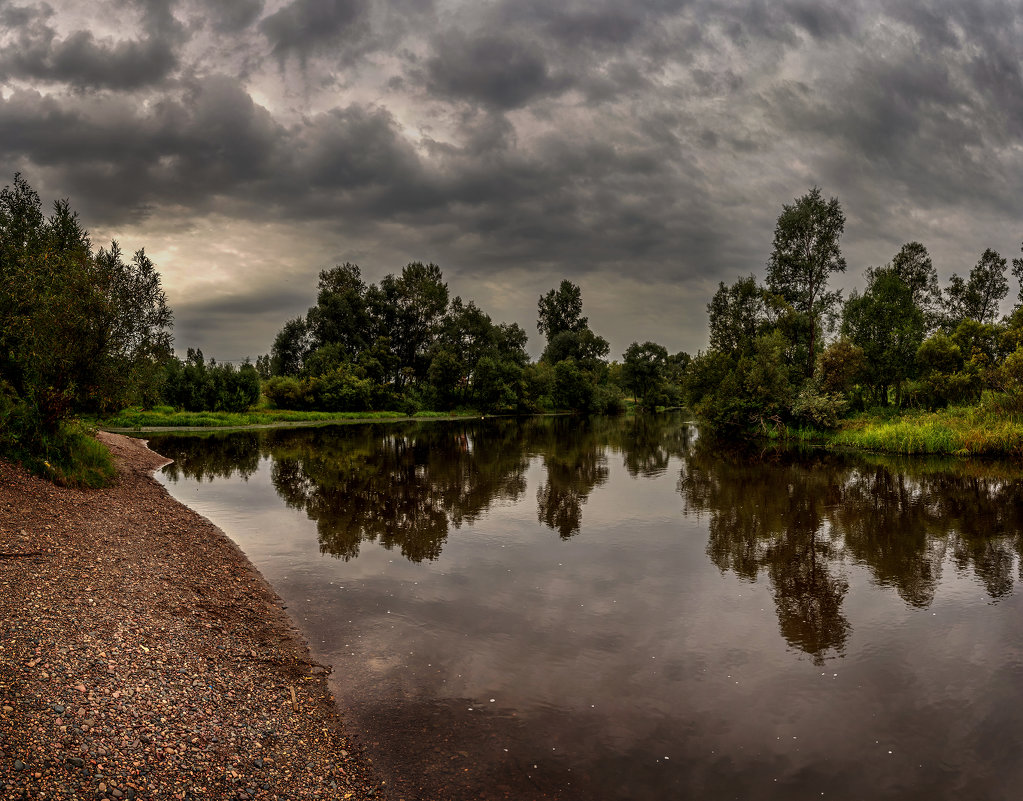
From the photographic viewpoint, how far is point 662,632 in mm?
10945

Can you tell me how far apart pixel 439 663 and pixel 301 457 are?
29.6 metres

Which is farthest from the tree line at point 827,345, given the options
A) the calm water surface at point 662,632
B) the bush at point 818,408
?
the calm water surface at point 662,632

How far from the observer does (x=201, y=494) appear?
23.2 meters

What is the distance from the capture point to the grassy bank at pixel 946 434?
32634 mm

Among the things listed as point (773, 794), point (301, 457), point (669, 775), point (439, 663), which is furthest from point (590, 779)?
point (301, 457)

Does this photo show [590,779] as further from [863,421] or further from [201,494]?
[863,421]

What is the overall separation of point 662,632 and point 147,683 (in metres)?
8.31

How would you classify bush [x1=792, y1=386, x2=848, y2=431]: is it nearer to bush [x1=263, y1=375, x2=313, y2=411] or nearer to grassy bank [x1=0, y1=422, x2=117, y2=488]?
grassy bank [x1=0, y1=422, x2=117, y2=488]

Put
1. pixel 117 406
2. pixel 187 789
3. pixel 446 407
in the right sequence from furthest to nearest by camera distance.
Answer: pixel 446 407 < pixel 117 406 < pixel 187 789

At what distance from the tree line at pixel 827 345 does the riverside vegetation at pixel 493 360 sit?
0.52ft

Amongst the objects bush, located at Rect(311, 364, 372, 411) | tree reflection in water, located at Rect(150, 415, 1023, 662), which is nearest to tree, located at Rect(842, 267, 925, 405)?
tree reflection in water, located at Rect(150, 415, 1023, 662)

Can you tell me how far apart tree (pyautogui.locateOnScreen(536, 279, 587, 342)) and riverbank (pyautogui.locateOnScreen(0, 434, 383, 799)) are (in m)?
108

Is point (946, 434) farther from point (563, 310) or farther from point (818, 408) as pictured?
point (563, 310)

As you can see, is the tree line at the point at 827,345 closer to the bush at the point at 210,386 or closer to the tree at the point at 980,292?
the tree at the point at 980,292
